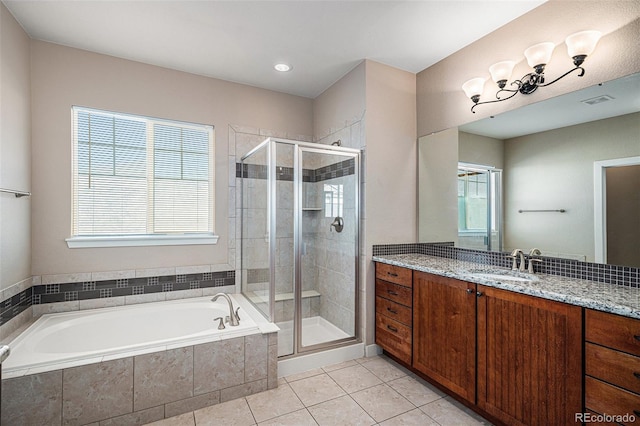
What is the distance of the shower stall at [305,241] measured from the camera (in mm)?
2572

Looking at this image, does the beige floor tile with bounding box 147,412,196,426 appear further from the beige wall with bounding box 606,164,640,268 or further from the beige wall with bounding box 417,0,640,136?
the beige wall with bounding box 417,0,640,136

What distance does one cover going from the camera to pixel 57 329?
2.30 m

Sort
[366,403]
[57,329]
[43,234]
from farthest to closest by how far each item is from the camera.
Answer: [43,234] < [57,329] < [366,403]

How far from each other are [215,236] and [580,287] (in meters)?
2.92

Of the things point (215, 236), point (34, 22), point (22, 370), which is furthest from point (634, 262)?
point (34, 22)

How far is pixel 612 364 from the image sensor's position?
134 centimetres

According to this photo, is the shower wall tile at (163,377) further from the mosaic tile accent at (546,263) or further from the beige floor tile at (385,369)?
the mosaic tile accent at (546,263)

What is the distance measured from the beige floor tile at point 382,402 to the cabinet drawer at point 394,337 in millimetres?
300

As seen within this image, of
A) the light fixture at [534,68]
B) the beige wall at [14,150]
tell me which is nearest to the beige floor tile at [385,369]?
the light fixture at [534,68]

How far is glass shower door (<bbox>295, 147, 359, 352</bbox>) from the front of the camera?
2.64 meters

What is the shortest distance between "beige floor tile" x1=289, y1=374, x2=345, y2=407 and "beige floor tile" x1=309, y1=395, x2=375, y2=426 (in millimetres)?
59

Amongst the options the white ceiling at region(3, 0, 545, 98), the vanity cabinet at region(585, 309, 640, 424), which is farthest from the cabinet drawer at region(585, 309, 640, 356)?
the white ceiling at region(3, 0, 545, 98)

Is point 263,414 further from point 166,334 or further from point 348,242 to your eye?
point 348,242

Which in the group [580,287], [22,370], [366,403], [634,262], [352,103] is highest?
[352,103]
